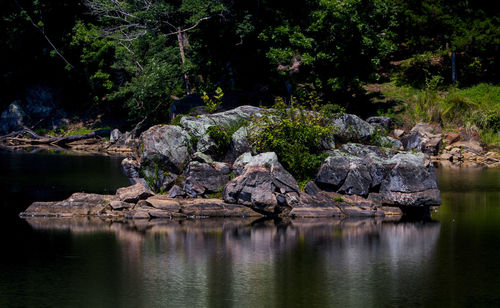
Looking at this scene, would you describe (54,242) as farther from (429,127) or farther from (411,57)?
(411,57)

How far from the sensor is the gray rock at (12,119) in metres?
65.5

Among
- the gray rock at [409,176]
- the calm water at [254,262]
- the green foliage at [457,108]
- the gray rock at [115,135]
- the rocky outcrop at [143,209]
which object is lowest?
the calm water at [254,262]

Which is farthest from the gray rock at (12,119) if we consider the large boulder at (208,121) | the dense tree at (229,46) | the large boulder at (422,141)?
the large boulder at (422,141)

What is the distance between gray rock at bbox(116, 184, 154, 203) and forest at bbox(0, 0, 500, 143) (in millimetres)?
20374

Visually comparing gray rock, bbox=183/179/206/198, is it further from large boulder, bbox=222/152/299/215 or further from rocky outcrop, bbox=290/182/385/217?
rocky outcrop, bbox=290/182/385/217

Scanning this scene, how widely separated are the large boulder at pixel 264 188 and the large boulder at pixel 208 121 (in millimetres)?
3140

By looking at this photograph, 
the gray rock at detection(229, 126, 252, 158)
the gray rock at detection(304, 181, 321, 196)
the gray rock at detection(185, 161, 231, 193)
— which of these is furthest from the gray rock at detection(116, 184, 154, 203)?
the gray rock at detection(304, 181, 321, 196)

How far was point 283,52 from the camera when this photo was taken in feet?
164

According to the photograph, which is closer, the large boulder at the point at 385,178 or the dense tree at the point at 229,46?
the large boulder at the point at 385,178

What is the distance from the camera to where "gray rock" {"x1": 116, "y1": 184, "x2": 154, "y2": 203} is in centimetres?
2989

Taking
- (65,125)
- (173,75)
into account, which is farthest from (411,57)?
(65,125)

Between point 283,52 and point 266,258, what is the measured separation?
2956cm

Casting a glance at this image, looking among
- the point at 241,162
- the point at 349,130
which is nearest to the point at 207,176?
the point at 241,162

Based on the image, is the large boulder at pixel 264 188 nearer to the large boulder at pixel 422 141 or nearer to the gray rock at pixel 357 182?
the gray rock at pixel 357 182
